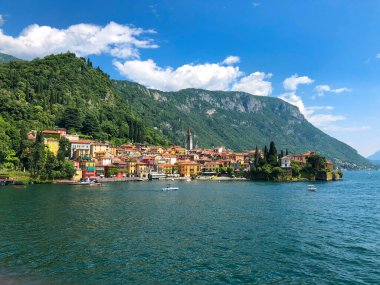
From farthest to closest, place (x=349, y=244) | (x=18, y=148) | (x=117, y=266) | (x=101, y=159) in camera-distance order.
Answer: (x=101, y=159)
(x=18, y=148)
(x=349, y=244)
(x=117, y=266)

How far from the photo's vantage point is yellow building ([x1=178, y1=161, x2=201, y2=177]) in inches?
6122

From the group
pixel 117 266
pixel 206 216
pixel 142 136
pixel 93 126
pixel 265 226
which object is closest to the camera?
pixel 117 266

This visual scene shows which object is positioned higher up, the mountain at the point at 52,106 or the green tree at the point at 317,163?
the mountain at the point at 52,106

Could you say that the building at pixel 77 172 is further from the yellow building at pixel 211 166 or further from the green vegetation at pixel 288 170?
the green vegetation at pixel 288 170

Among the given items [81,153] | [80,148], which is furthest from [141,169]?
[80,148]

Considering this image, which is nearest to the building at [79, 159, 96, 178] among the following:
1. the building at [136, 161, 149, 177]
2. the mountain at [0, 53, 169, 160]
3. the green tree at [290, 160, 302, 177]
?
the mountain at [0, 53, 169, 160]

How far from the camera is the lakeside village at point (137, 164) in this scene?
10194 cm

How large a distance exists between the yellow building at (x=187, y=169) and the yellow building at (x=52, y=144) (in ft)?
196

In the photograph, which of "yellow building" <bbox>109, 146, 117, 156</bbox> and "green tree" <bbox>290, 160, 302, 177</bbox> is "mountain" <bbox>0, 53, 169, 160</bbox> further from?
"green tree" <bbox>290, 160, 302, 177</bbox>

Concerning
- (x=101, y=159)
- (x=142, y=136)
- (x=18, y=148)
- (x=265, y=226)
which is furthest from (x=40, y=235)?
(x=142, y=136)

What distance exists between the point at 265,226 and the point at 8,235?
26550 millimetres

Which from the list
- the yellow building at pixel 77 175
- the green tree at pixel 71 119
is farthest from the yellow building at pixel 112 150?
the yellow building at pixel 77 175

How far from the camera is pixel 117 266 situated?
23.1 metres

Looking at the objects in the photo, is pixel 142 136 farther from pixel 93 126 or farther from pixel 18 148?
pixel 18 148
